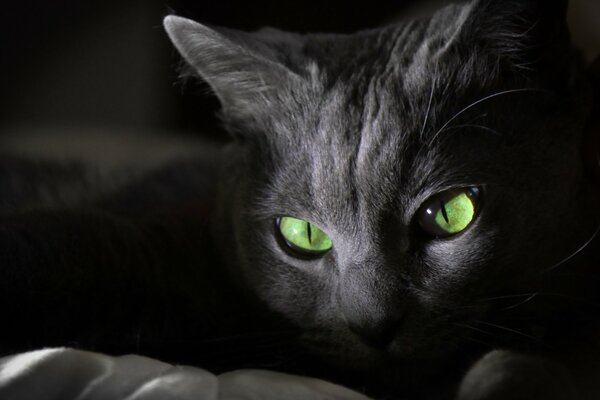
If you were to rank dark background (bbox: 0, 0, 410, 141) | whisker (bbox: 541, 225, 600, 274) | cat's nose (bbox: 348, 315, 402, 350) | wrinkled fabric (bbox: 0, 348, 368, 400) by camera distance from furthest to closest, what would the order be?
dark background (bbox: 0, 0, 410, 141)
whisker (bbox: 541, 225, 600, 274)
cat's nose (bbox: 348, 315, 402, 350)
wrinkled fabric (bbox: 0, 348, 368, 400)

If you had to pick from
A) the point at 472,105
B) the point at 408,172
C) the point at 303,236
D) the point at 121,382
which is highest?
the point at 472,105

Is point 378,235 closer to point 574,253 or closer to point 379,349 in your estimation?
point 379,349

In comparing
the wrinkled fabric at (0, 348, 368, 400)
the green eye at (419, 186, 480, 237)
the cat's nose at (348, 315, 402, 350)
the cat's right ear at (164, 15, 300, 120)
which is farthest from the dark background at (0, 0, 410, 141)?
the wrinkled fabric at (0, 348, 368, 400)

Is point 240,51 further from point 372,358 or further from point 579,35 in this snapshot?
point 579,35

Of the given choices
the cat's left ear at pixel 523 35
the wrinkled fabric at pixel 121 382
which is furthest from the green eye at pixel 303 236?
the cat's left ear at pixel 523 35

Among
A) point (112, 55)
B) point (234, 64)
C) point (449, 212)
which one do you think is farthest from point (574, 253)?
point (112, 55)

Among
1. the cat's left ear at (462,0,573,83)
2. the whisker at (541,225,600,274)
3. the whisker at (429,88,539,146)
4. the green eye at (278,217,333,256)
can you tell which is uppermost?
the cat's left ear at (462,0,573,83)

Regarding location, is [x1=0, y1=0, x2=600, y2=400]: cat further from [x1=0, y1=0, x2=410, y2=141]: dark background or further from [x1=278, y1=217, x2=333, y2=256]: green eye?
[x1=0, y1=0, x2=410, y2=141]: dark background

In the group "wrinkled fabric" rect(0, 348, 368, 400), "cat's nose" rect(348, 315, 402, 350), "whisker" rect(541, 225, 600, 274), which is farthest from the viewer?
"whisker" rect(541, 225, 600, 274)
